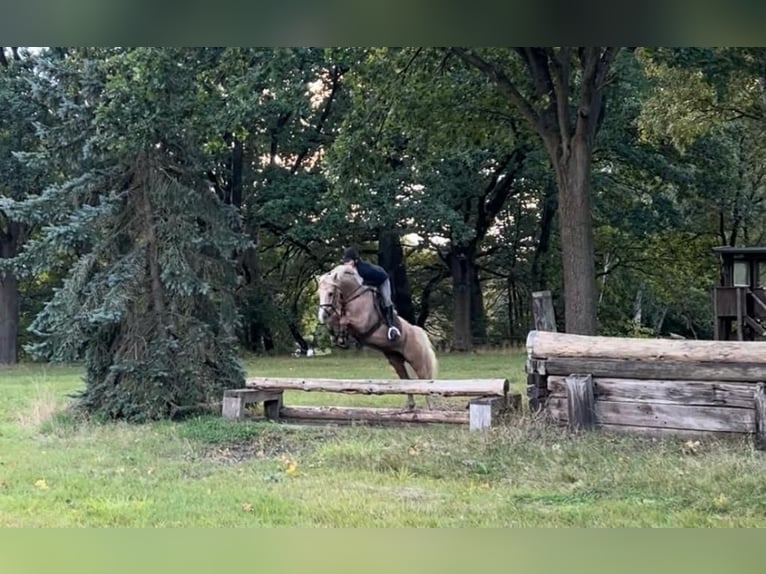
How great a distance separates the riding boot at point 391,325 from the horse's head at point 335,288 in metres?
0.35

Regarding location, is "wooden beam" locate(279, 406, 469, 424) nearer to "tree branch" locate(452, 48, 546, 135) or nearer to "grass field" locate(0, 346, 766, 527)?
"grass field" locate(0, 346, 766, 527)

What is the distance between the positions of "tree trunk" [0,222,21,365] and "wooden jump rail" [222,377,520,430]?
349 inches

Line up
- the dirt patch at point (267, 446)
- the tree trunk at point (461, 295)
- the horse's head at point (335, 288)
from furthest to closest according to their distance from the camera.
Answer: the tree trunk at point (461, 295) → the horse's head at point (335, 288) → the dirt patch at point (267, 446)

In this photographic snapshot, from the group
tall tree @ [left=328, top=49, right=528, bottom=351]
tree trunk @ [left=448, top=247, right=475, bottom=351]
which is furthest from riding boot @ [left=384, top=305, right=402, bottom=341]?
tree trunk @ [left=448, top=247, right=475, bottom=351]

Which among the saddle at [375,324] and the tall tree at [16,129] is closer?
the saddle at [375,324]

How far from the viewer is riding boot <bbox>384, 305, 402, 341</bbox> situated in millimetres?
6984

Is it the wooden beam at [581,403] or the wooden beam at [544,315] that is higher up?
the wooden beam at [544,315]

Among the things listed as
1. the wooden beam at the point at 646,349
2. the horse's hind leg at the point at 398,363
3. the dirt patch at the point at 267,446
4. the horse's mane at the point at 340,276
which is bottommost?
the dirt patch at the point at 267,446

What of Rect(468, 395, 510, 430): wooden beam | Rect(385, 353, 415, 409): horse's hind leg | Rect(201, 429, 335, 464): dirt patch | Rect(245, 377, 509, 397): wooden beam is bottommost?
Rect(201, 429, 335, 464): dirt patch

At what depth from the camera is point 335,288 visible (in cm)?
676

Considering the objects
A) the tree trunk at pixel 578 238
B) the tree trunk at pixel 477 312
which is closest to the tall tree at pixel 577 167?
the tree trunk at pixel 578 238

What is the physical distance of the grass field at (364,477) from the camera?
12.1ft

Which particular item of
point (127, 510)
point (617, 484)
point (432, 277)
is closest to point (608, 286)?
point (432, 277)

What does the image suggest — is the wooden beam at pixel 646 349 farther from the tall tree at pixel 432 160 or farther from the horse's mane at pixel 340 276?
the tall tree at pixel 432 160
